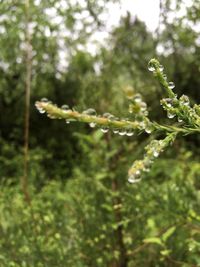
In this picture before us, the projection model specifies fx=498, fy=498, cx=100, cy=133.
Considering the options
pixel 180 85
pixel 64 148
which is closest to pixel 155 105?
pixel 180 85

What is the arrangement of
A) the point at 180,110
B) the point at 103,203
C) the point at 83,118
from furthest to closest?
the point at 103,203 < the point at 180,110 < the point at 83,118

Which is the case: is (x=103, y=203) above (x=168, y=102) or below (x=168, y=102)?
below

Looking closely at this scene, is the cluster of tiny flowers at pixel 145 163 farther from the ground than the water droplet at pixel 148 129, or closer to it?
closer to it

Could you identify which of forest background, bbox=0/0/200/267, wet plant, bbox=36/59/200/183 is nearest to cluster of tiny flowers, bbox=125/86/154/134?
wet plant, bbox=36/59/200/183

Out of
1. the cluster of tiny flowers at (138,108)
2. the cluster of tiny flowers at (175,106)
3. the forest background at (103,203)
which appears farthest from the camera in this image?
the forest background at (103,203)

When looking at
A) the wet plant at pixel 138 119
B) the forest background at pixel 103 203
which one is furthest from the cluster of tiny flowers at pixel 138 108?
the forest background at pixel 103 203

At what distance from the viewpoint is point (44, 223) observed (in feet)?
7.49

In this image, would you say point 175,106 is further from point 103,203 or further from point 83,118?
point 103,203

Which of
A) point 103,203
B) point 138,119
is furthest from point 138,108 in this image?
point 103,203

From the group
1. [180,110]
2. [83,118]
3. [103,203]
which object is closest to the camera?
[83,118]

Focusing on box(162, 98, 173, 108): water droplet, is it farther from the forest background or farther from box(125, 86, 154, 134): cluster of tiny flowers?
the forest background

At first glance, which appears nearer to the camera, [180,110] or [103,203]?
[180,110]

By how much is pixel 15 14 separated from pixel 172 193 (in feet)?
4.49

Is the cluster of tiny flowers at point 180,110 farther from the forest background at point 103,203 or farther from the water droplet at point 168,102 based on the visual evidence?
the forest background at point 103,203
